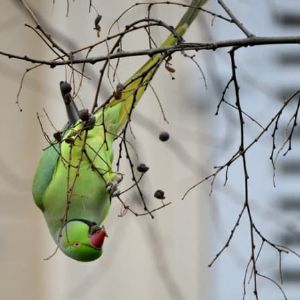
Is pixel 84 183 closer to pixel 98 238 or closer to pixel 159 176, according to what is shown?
pixel 98 238

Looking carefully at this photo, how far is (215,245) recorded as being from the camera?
3.79 m

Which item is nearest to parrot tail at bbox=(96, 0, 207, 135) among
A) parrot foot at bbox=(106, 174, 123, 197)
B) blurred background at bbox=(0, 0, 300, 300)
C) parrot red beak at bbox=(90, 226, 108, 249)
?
parrot foot at bbox=(106, 174, 123, 197)

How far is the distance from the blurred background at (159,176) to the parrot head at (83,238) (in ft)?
5.12

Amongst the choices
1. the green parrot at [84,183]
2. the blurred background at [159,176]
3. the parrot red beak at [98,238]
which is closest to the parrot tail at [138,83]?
the green parrot at [84,183]

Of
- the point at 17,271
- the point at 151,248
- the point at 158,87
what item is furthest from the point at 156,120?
the point at 17,271

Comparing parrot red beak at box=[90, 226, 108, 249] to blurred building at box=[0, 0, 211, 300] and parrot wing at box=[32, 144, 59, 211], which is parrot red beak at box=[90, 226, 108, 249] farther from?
blurred building at box=[0, 0, 211, 300]

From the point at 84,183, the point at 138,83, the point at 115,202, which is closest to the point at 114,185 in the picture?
the point at 84,183

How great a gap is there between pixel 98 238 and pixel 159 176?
66.6 inches

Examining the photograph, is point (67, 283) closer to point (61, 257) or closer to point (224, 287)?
point (61, 257)

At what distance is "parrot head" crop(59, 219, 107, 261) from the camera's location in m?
2.02

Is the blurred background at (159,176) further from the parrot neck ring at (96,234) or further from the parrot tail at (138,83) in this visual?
the parrot neck ring at (96,234)

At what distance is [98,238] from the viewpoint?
6.63ft

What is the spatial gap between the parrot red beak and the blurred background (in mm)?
1575

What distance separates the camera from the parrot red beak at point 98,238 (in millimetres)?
2016
